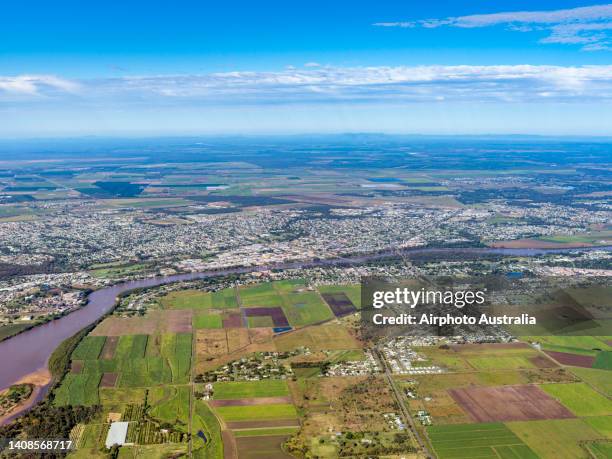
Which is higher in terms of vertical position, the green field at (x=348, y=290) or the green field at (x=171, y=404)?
the green field at (x=348, y=290)

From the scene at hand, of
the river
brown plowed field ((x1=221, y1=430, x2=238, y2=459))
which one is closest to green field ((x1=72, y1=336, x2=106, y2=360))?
the river

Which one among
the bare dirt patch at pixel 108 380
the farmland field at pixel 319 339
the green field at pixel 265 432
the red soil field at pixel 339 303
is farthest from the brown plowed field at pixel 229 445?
the red soil field at pixel 339 303

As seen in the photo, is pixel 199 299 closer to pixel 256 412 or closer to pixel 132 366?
pixel 132 366

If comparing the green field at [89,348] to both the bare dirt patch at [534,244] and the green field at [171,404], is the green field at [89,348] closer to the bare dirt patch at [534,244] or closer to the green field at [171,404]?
the green field at [171,404]

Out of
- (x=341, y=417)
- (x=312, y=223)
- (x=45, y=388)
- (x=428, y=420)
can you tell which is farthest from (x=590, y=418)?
(x=312, y=223)

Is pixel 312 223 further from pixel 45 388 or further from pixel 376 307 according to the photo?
pixel 45 388

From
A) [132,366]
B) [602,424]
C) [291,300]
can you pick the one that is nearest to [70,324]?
[132,366]
